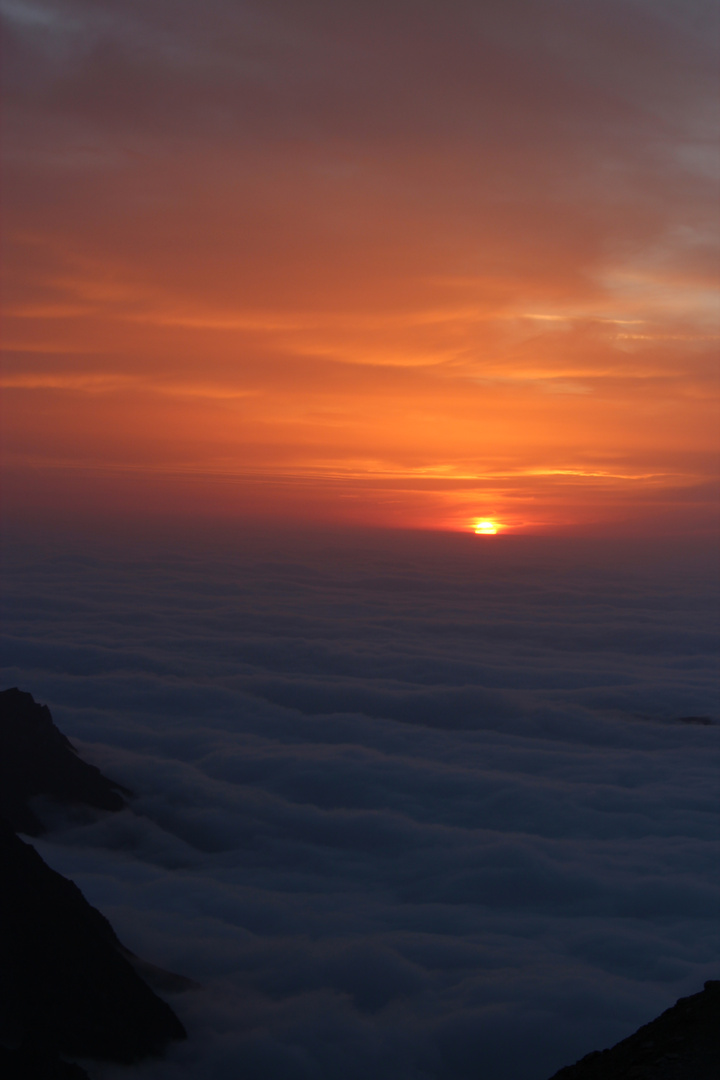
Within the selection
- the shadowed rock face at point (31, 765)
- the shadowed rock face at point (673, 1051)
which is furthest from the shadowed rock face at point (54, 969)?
the shadowed rock face at point (31, 765)

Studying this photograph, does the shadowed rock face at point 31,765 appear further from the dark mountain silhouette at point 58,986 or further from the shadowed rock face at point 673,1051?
the shadowed rock face at point 673,1051

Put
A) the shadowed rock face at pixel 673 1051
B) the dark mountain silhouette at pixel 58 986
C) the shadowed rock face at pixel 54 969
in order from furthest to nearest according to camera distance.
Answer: the shadowed rock face at pixel 54 969, the dark mountain silhouette at pixel 58 986, the shadowed rock face at pixel 673 1051

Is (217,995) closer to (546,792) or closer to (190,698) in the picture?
(546,792)

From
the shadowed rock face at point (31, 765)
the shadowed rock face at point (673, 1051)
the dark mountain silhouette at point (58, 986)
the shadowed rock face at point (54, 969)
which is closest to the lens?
the shadowed rock face at point (673, 1051)

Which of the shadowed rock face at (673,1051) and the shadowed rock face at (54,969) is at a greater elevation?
the shadowed rock face at (673,1051)

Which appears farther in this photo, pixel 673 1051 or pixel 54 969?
pixel 54 969

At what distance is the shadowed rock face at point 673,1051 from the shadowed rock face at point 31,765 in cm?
3666

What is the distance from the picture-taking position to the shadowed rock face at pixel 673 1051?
10562mm

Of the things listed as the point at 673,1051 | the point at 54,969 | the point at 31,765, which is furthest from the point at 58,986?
the point at 31,765

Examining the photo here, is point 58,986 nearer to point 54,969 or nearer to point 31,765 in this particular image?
point 54,969

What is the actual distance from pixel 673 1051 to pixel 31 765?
4045 centimetres

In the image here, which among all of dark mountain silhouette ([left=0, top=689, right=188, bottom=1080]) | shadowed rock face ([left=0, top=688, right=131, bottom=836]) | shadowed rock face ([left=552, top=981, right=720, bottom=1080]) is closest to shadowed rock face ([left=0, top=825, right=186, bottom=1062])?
dark mountain silhouette ([left=0, top=689, right=188, bottom=1080])

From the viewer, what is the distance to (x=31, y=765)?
144 feet

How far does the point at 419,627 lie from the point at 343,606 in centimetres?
2342
